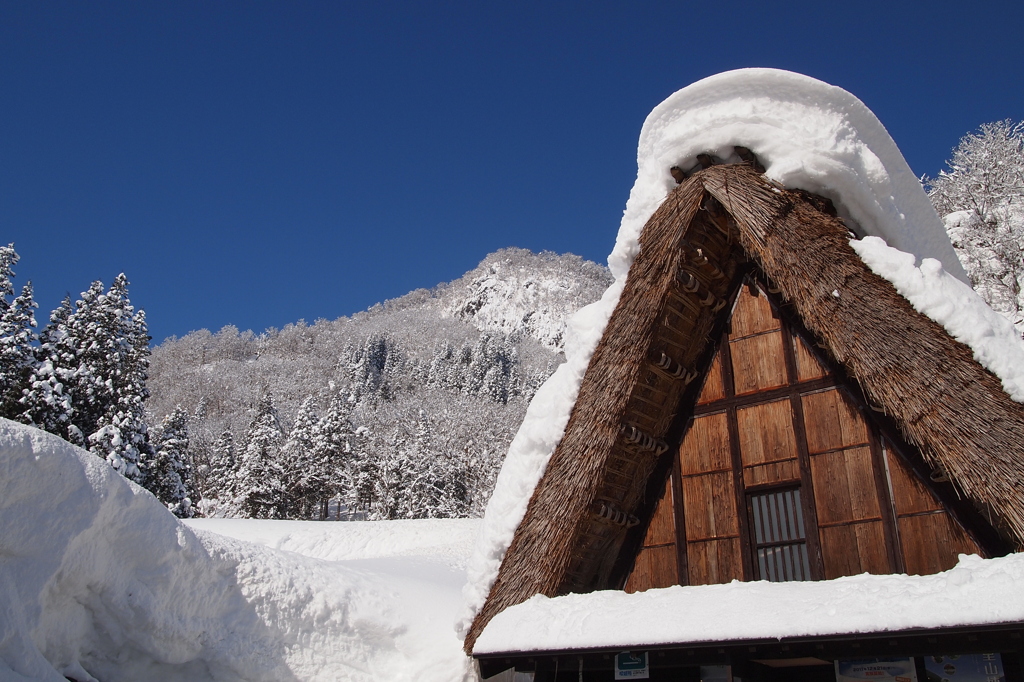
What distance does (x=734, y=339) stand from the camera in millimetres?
6219

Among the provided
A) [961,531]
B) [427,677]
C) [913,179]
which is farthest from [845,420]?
[427,677]

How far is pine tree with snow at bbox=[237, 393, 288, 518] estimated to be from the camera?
35.2 meters

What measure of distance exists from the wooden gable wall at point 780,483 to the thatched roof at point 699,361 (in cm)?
24

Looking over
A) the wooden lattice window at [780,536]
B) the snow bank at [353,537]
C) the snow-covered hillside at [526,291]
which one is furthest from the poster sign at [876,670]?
the snow-covered hillside at [526,291]

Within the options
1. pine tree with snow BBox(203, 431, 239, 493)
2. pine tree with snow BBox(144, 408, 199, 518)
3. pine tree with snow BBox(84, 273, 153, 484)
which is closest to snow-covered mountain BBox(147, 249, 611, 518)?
pine tree with snow BBox(203, 431, 239, 493)

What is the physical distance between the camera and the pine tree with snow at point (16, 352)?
2147 centimetres

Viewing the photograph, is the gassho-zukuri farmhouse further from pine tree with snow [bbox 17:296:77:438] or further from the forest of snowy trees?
pine tree with snow [bbox 17:296:77:438]

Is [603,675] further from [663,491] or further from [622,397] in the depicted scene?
[622,397]

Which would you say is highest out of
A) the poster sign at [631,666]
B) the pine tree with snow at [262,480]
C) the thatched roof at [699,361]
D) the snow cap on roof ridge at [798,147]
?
the pine tree with snow at [262,480]

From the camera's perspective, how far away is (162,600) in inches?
250

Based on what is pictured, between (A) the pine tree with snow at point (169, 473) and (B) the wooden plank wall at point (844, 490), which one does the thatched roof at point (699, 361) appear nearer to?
(B) the wooden plank wall at point (844, 490)

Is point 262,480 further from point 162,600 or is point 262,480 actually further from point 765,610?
point 765,610

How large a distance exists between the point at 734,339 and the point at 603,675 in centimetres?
313

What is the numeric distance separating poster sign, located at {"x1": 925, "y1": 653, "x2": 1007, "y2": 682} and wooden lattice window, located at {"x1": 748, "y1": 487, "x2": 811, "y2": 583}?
3.53 feet
